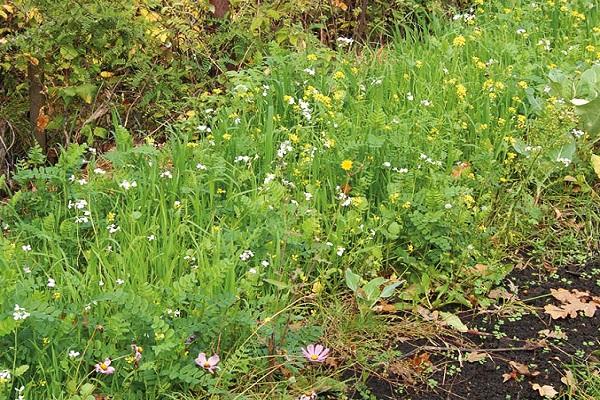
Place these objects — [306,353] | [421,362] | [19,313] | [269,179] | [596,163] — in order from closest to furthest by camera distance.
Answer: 1. [19,313]
2. [306,353]
3. [421,362]
4. [269,179]
5. [596,163]

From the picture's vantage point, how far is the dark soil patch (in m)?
2.97

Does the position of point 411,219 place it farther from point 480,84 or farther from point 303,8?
point 303,8

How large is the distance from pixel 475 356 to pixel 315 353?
685 mm

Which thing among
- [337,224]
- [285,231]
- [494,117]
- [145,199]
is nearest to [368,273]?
[337,224]

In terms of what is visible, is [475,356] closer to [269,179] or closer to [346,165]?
[346,165]

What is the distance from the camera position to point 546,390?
295cm

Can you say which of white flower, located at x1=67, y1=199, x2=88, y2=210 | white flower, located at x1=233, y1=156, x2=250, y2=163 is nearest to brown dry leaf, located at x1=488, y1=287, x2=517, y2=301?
white flower, located at x1=233, y1=156, x2=250, y2=163

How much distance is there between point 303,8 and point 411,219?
2327 mm

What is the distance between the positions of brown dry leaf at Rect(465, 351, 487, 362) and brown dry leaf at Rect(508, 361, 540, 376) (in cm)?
10

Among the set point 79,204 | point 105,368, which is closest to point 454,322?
point 105,368

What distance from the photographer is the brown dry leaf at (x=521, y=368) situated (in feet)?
9.98

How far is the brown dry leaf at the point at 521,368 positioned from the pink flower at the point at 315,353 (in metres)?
0.73

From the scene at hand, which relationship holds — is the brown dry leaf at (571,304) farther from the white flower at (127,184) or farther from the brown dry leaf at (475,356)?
the white flower at (127,184)

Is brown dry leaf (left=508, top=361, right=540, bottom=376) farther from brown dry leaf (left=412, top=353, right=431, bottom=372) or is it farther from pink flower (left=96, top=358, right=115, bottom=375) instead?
pink flower (left=96, top=358, right=115, bottom=375)
